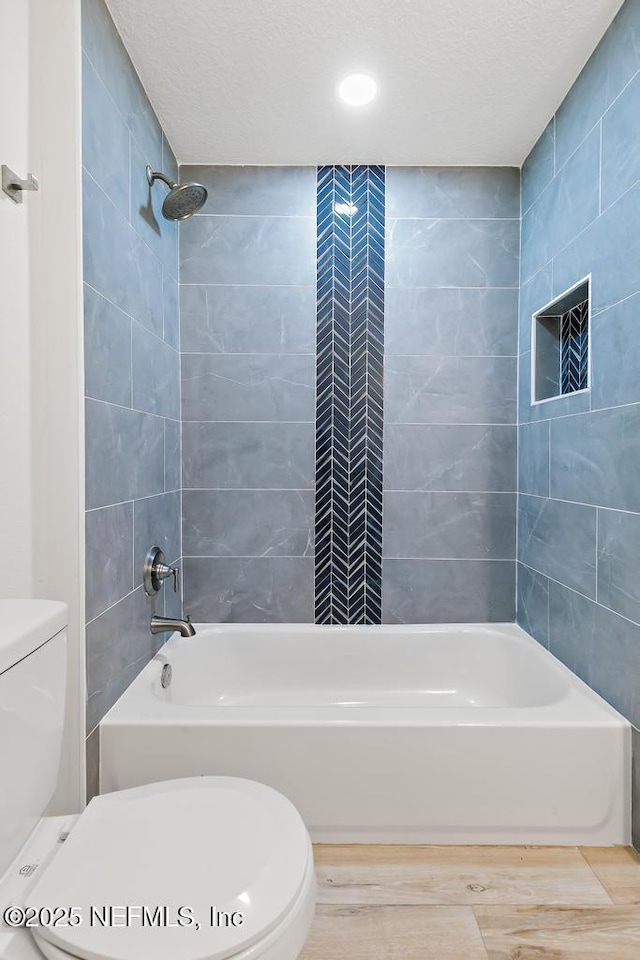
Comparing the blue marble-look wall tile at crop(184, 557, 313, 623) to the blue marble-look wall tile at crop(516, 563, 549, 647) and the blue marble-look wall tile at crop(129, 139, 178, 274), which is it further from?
the blue marble-look wall tile at crop(129, 139, 178, 274)

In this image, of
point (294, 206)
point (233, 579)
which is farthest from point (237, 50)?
point (233, 579)

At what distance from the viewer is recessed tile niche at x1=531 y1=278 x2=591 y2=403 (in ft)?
6.78

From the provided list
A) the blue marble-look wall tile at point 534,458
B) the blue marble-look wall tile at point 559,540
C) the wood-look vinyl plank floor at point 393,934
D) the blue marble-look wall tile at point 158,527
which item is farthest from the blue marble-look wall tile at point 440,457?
the wood-look vinyl plank floor at point 393,934

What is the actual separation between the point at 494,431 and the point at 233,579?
4.49 feet

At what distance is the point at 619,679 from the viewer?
1646 mm

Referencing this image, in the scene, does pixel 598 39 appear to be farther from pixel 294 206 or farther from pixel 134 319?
pixel 134 319

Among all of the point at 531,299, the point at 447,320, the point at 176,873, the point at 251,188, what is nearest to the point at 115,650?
the point at 176,873

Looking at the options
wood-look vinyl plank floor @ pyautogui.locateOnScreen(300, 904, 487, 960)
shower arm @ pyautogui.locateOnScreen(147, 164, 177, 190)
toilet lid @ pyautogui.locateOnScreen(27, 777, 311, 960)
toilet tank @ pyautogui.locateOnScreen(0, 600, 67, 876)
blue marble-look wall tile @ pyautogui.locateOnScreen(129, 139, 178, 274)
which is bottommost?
wood-look vinyl plank floor @ pyautogui.locateOnScreen(300, 904, 487, 960)

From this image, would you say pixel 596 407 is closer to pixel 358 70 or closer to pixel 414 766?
pixel 414 766

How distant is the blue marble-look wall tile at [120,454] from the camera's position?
1530mm

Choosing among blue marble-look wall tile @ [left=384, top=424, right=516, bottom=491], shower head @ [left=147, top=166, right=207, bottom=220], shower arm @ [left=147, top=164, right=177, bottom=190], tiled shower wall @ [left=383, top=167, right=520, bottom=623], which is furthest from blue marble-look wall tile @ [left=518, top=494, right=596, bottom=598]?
shower arm @ [left=147, top=164, right=177, bottom=190]

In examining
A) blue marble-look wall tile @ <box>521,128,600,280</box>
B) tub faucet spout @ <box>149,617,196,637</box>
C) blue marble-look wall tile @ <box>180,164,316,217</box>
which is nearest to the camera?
blue marble-look wall tile @ <box>521,128,600,280</box>

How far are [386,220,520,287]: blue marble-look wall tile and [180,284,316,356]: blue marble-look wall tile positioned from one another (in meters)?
0.43

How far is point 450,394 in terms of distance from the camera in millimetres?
2486
